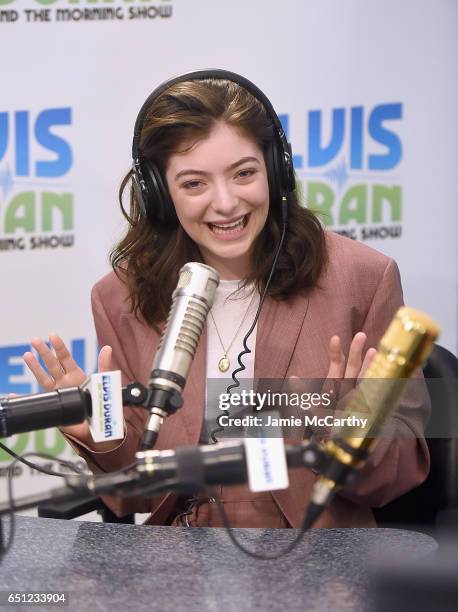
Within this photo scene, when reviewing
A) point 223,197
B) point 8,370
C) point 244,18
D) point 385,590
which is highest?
point 244,18

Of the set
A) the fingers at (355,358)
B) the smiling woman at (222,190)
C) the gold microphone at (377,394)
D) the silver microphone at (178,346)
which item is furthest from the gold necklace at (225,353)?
the gold microphone at (377,394)

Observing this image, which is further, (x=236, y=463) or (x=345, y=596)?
(x=345, y=596)

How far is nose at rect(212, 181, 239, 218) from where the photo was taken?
138cm

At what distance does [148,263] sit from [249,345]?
0.23 m

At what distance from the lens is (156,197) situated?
4.78ft

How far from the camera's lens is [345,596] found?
91cm

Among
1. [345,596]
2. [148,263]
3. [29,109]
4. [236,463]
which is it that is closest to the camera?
[236,463]

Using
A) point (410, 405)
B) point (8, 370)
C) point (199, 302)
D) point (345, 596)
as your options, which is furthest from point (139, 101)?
point (345, 596)

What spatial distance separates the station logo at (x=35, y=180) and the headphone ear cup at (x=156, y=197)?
847mm

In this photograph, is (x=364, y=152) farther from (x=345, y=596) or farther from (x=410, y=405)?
(x=345, y=596)

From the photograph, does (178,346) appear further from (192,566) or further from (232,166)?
(232,166)

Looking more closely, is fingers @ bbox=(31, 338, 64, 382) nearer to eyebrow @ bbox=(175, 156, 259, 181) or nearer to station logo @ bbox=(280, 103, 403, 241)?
eyebrow @ bbox=(175, 156, 259, 181)

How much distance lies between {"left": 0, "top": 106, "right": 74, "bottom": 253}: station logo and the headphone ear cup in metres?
0.85

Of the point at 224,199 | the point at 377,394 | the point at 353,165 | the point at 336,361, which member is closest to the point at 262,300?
the point at 224,199
